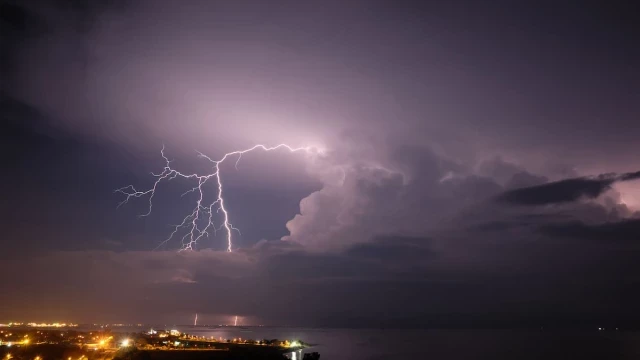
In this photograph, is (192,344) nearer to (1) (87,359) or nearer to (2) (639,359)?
(1) (87,359)

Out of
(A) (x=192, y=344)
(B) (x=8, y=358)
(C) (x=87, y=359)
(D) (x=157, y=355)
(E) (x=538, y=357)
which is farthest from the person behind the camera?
(E) (x=538, y=357)

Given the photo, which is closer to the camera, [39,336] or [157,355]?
[157,355]

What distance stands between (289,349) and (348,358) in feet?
78.3

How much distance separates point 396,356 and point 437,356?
1164 centimetres

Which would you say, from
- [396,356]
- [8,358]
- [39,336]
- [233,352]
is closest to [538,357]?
[396,356]

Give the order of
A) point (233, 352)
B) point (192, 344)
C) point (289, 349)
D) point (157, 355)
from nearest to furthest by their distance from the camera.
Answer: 1. point (157, 355)
2. point (233, 352)
3. point (192, 344)
4. point (289, 349)

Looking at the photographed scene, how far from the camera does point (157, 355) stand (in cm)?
8300

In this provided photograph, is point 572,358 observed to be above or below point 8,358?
below

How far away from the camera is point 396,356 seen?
118m

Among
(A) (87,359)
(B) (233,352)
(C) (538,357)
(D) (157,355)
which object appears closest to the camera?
(A) (87,359)

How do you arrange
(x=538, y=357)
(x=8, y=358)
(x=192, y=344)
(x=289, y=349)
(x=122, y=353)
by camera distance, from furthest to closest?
(x=289, y=349), (x=538, y=357), (x=192, y=344), (x=122, y=353), (x=8, y=358)

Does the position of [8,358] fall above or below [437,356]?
above

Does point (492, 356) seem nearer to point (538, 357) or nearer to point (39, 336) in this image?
point (538, 357)

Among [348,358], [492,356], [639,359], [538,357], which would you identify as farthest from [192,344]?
[639,359]
